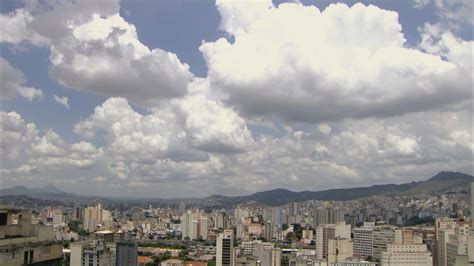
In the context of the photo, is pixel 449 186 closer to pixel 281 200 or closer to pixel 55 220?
pixel 281 200

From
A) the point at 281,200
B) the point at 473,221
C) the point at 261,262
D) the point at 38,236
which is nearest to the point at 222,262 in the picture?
the point at 261,262

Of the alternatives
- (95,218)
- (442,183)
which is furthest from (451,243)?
(442,183)

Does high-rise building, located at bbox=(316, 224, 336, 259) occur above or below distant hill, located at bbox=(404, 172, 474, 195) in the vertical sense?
below

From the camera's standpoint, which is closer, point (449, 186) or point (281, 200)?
point (449, 186)

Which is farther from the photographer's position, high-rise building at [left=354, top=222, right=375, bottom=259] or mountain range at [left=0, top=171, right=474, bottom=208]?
mountain range at [left=0, top=171, right=474, bottom=208]

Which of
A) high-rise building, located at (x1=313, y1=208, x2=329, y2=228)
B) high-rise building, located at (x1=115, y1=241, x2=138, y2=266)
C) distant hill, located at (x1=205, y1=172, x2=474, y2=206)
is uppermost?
distant hill, located at (x1=205, y1=172, x2=474, y2=206)

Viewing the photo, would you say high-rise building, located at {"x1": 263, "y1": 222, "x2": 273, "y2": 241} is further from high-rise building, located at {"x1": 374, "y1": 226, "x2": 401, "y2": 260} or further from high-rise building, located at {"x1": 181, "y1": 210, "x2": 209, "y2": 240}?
high-rise building, located at {"x1": 374, "y1": 226, "x2": 401, "y2": 260}

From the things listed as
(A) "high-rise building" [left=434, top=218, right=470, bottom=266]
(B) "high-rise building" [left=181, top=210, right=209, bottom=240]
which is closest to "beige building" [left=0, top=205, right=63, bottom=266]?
(A) "high-rise building" [left=434, top=218, right=470, bottom=266]
